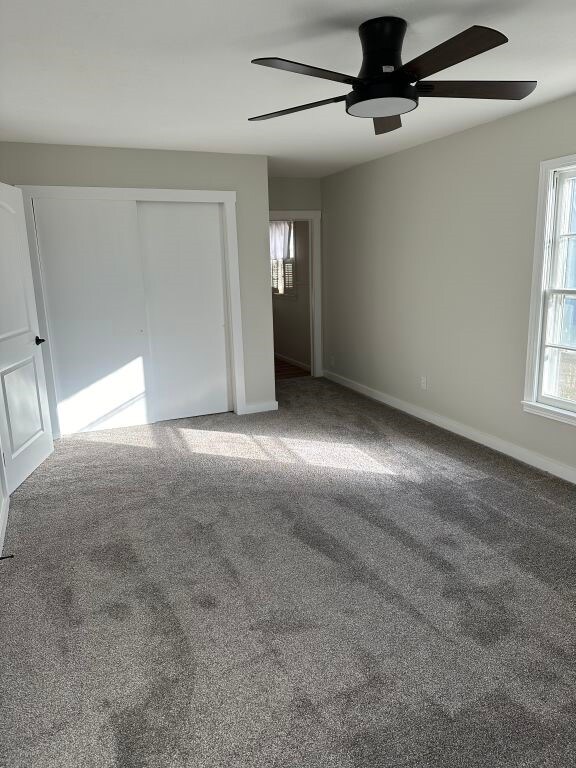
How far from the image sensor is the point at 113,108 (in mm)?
3406

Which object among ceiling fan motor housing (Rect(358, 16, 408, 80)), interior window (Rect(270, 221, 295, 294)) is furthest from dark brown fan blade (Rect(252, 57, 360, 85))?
interior window (Rect(270, 221, 295, 294))

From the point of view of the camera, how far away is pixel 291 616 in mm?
2348

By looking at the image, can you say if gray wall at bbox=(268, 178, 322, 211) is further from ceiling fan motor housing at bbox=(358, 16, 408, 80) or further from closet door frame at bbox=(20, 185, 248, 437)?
ceiling fan motor housing at bbox=(358, 16, 408, 80)

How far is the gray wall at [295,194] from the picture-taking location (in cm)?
643

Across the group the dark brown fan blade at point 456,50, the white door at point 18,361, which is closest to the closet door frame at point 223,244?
the white door at point 18,361

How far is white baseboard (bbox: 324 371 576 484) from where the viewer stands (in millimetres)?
3754

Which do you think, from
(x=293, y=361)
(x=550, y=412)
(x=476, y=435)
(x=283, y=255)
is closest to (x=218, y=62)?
(x=550, y=412)

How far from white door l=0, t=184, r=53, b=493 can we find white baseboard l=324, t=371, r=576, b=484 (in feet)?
10.7

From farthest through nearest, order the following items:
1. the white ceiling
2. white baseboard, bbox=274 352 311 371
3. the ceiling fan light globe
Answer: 1. white baseboard, bbox=274 352 311 371
2. the ceiling fan light globe
3. the white ceiling

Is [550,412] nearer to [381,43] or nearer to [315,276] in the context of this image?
[381,43]

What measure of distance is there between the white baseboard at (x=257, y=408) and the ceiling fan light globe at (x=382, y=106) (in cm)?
341

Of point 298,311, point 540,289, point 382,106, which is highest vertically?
point 382,106

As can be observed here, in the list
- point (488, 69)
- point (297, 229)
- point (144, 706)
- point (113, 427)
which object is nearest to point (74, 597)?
point (144, 706)

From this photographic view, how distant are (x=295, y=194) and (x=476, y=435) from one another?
366 cm
